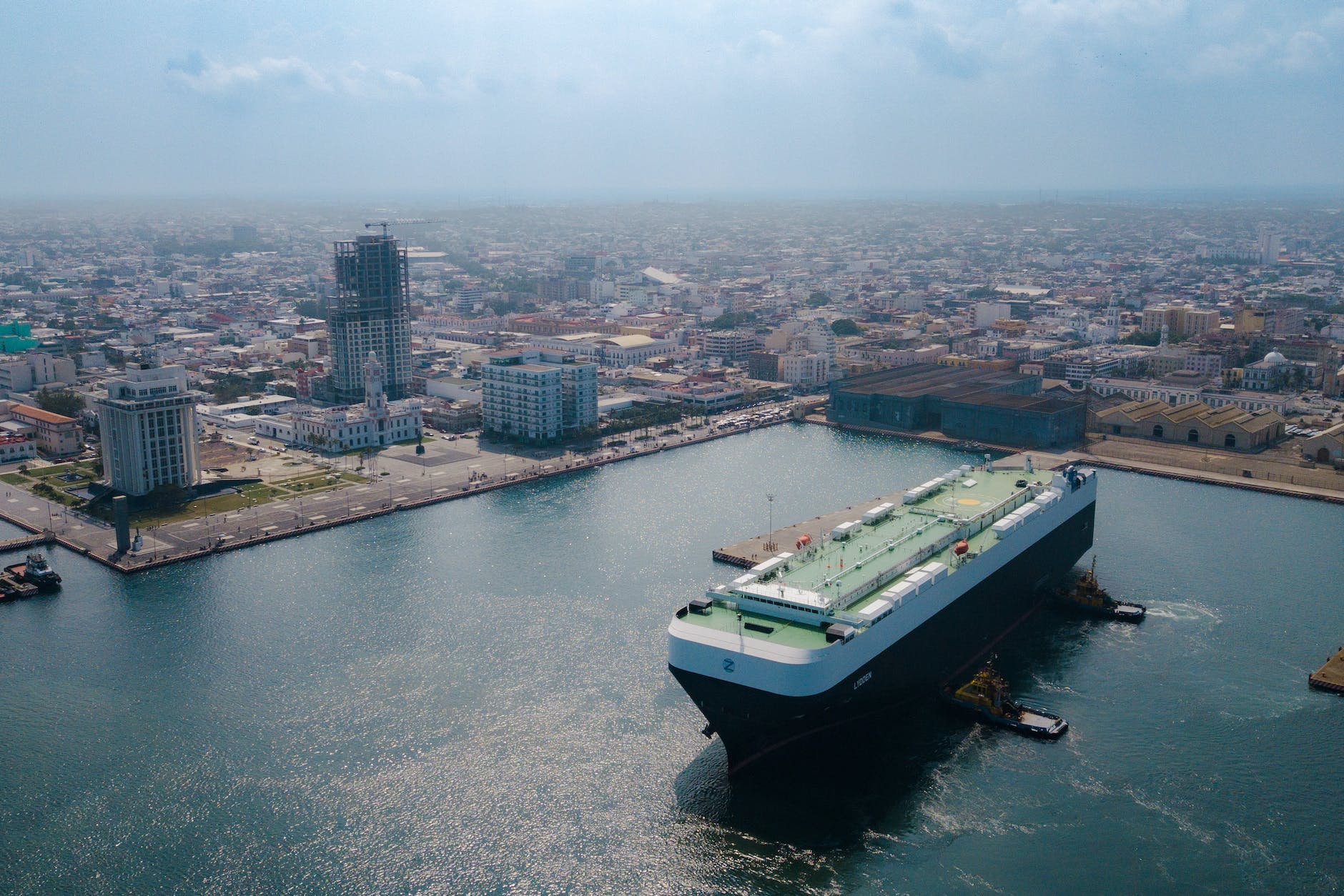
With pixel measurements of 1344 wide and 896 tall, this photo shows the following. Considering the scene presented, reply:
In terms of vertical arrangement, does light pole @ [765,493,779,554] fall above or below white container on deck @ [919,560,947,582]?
below

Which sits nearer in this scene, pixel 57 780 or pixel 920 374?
pixel 57 780

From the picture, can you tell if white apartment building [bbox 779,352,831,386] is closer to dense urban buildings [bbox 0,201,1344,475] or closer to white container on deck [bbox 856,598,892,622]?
dense urban buildings [bbox 0,201,1344,475]

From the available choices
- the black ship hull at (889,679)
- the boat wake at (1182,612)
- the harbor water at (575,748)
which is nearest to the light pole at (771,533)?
the harbor water at (575,748)

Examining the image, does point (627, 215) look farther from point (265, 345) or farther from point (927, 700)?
point (927, 700)

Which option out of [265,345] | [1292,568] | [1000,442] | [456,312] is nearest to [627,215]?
[456,312]

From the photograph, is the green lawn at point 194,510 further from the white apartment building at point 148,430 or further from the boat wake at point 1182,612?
the boat wake at point 1182,612

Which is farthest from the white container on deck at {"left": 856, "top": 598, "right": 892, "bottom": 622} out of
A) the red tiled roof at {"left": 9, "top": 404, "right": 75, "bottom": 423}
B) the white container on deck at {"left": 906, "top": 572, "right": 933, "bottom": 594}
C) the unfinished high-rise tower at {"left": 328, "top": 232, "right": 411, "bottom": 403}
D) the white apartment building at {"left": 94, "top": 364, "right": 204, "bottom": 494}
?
the unfinished high-rise tower at {"left": 328, "top": 232, "right": 411, "bottom": 403}
